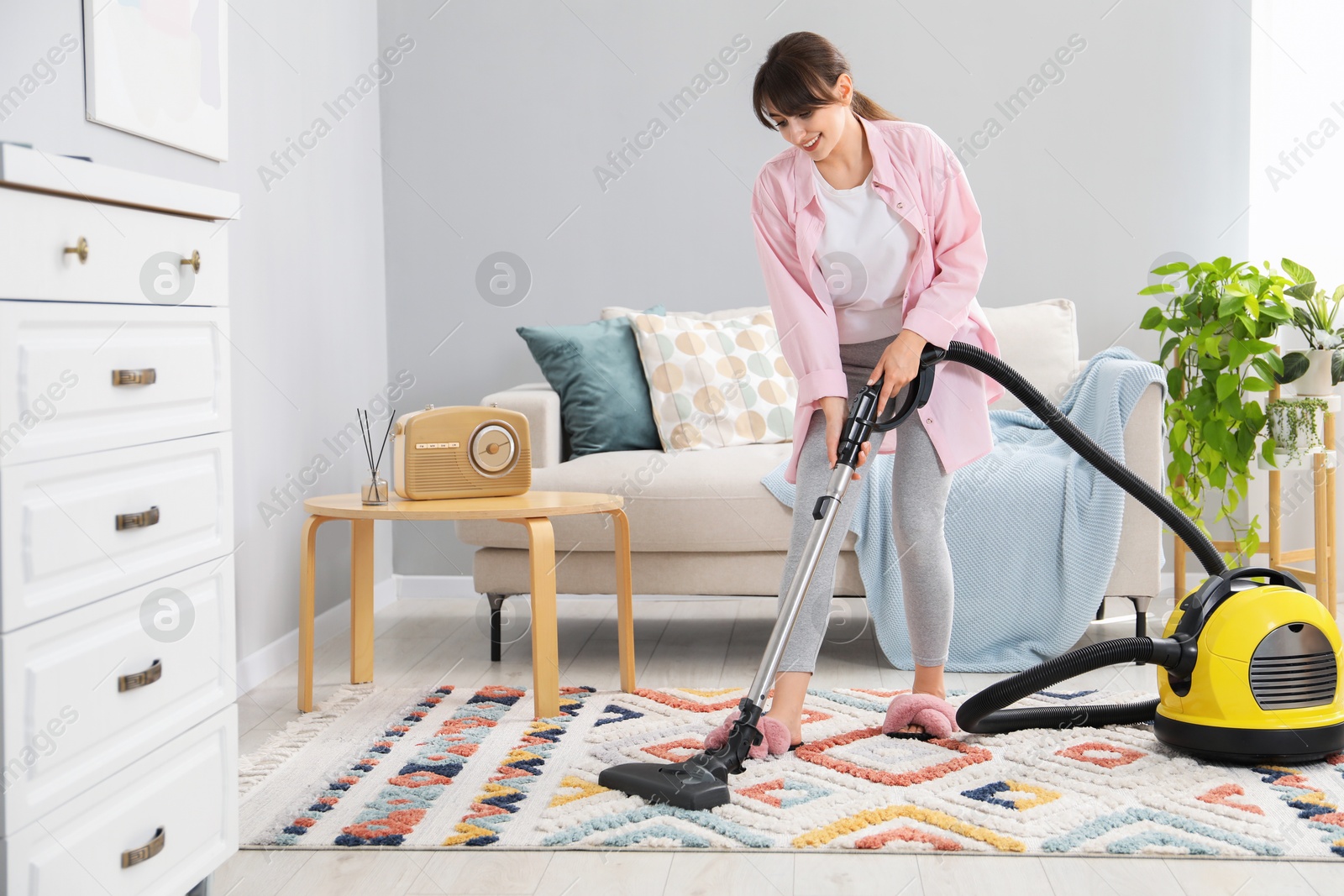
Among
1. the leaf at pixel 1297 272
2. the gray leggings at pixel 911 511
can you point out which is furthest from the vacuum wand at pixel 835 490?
the leaf at pixel 1297 272

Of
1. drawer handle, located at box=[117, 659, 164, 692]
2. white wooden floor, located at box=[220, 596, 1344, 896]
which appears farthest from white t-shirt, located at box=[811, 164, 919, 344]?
drawer handle, located at box=[117, 659, 164, 692]

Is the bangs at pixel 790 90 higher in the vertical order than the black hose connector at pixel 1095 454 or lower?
higher

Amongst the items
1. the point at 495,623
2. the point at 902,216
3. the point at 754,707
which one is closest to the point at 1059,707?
the point at 754,707

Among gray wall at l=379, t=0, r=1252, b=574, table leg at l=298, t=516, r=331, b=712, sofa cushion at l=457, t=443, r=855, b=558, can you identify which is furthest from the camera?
gray wall at l=379, t=0, r=1252, b=574

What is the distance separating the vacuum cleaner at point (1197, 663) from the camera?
1.66 m

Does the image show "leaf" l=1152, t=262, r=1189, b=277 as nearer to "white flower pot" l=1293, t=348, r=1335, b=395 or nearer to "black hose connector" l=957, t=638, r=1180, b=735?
"white flower pot" l=1293, t=348, r=1335, b=395

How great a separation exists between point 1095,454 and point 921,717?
0.51 metres

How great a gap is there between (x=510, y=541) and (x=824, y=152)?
1196 millimetres

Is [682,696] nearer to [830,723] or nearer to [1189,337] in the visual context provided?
[830,723]

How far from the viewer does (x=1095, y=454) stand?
182 cm

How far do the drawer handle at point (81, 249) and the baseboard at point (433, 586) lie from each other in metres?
2.52

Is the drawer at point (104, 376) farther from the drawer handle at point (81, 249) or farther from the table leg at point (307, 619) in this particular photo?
the table leg at point (307, 619)

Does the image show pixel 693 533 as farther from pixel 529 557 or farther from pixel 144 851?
pixel 144 851

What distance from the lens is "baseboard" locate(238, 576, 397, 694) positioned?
2453 mm
